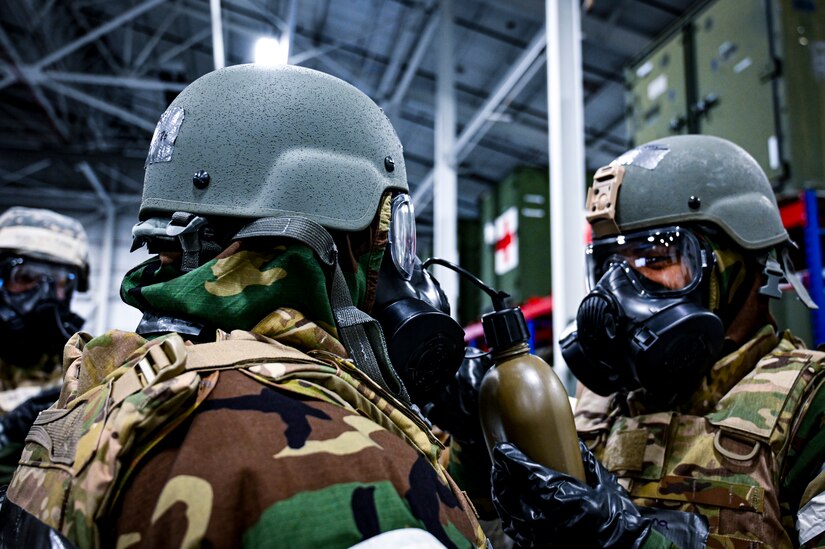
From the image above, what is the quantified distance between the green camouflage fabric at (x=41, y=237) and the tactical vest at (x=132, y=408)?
2357 mm

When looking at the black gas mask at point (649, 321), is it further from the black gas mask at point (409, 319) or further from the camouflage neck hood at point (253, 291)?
the camouflage neck hood at point (253, 291)

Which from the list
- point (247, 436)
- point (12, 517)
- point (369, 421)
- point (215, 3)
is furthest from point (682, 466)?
point (215, 3)

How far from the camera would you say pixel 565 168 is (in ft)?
13.1

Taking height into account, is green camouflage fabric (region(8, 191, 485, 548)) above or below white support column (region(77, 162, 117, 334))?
below

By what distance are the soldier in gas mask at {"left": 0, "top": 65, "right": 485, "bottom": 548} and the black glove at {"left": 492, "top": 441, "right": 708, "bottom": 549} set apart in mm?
234

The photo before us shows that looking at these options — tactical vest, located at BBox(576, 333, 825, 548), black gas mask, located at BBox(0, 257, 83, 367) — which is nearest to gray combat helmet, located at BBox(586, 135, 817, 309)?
tactical vest, located at BBox(576, 333, 825, 548)

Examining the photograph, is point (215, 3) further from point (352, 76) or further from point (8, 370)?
point (8, 370)

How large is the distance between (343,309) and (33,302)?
242 cm

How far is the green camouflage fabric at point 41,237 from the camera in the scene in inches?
118

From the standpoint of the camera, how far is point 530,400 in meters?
1.30

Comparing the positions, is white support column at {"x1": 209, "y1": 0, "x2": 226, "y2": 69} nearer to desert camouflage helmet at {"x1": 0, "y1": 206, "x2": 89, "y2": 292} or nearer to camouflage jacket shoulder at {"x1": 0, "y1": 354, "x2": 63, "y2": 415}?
desert camouflage helmet at {"x1": 0, "y1": 206, "x2": 89, "y2": 292}

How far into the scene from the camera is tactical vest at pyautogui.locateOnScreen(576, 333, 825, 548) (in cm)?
146

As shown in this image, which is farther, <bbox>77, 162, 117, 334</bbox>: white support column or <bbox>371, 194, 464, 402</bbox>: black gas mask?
<bbox>77, 162, 117, 334</bbox>: white support column

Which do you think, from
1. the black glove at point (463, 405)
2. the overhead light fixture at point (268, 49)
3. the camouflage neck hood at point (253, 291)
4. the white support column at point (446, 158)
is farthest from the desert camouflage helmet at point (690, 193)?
the white support column at point (446, 158)
